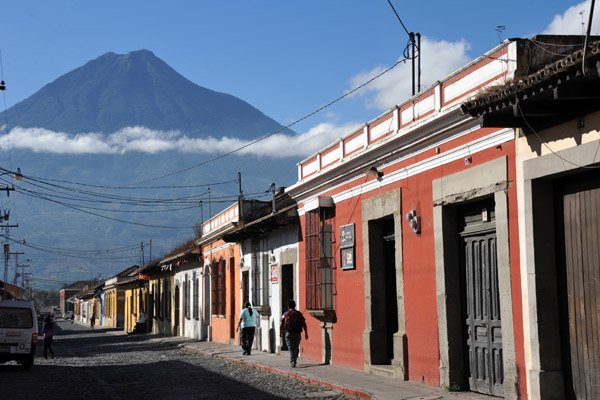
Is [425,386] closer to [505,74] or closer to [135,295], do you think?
[505,74]

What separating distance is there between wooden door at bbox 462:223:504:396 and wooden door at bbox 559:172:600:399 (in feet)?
4.63

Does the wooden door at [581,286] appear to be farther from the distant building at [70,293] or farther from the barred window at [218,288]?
the distant building at [70,293]

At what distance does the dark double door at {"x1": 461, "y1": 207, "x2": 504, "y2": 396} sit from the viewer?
10.9 meters

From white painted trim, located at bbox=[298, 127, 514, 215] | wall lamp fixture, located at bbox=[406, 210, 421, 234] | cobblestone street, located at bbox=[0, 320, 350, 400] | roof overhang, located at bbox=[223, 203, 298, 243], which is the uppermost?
white painted trim, located at bbox=[298, 127, 514, 215]

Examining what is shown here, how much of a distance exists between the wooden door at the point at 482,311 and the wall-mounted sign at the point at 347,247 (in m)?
4.57

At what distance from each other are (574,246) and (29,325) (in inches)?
539

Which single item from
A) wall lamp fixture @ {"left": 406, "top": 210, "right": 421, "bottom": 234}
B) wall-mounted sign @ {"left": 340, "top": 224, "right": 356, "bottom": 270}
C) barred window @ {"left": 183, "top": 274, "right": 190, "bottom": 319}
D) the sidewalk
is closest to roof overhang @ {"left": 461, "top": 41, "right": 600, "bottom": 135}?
wall lamp fixture @ {"left": 406, "top": 210, "right": 421, "bottom": 234}

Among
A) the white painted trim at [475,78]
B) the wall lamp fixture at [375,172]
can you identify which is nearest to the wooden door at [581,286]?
the white painted trim at [475,78]

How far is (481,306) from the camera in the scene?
1141 cm

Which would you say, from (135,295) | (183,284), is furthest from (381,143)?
(135,295)

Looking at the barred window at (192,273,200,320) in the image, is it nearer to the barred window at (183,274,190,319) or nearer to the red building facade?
the barred window at (183,274,190,319)

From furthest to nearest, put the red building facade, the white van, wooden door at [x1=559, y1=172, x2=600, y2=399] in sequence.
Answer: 1. the white van
2. the red building facade
3. wooden door at [x1=559, y1=172, x2=600, y2=399]

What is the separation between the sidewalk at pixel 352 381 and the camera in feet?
37.3

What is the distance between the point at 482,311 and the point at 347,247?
18.2 ft
